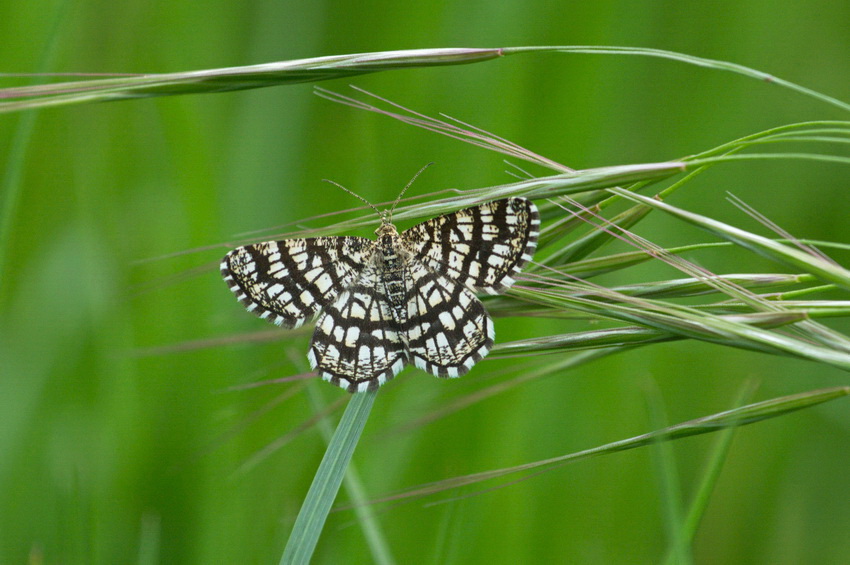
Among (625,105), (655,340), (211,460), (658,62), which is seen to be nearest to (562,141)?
(625,105)

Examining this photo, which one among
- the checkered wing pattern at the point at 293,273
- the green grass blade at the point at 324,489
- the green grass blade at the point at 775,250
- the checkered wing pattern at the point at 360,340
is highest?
the green grass blade at the point at 775,250

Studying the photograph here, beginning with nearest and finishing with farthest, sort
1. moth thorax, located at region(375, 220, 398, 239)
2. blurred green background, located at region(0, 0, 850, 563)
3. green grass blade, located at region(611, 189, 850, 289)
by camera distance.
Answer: green grass blade, located at region(611, 189, 850, 289) → moth thorax, located at region(375, 220, 398, 239) → blurred green background, located at region(0, 0, 850, 563)

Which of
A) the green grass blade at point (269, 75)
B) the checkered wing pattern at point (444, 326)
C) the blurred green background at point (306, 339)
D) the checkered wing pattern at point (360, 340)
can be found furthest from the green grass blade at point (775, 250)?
the blurred green background at point (306, 339)

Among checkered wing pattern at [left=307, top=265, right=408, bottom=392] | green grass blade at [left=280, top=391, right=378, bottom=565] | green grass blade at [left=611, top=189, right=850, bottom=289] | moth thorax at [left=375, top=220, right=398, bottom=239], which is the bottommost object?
green grass blade at [left=280, top=391, right=378, bottom=565]

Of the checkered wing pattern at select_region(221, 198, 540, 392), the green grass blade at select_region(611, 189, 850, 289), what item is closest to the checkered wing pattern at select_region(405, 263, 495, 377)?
the checkered wing pattern at select_region(221, 198, 540, 392)

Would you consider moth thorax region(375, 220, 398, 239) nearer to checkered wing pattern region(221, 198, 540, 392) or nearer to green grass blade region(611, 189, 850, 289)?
checkered wing pattern region(221, 198, 540, 392)

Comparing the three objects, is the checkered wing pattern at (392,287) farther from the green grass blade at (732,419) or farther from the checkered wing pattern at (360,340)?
the green grass blade at (732,419)

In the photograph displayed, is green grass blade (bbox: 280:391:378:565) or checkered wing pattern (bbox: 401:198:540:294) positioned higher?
checkered wing pattern (bbox: 401:198:540:294)
